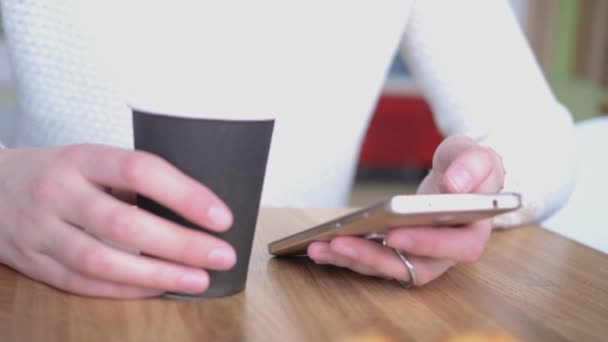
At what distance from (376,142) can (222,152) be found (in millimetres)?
4493

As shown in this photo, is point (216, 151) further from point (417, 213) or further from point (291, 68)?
point (291, 68)

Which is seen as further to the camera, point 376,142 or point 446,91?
point 376,142

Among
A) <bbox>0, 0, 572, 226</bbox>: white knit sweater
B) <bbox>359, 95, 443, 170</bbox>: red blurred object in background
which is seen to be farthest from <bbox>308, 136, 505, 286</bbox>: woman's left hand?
<bbox>359, 95, 443, 170</bbox>: red blurred object in background

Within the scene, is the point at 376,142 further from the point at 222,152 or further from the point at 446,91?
the point at 222,152

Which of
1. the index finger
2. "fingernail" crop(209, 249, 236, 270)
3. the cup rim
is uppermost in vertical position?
the cup rim

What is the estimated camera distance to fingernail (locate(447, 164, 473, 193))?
0.65 metres

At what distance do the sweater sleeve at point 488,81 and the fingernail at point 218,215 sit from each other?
23.2 inches

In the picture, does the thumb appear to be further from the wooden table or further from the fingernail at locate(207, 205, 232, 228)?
the fingernail at locate(207, 205, 232, 228)

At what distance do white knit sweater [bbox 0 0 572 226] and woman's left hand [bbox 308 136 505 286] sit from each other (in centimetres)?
31

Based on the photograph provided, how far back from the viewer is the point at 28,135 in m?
1.15

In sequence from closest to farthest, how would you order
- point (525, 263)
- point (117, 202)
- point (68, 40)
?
point (117, 202) < point (525, 263) < point (68, 40)

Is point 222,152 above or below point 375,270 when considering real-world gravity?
above

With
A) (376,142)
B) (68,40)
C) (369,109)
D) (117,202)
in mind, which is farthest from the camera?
(376,142)

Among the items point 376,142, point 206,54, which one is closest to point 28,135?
point 206,54
